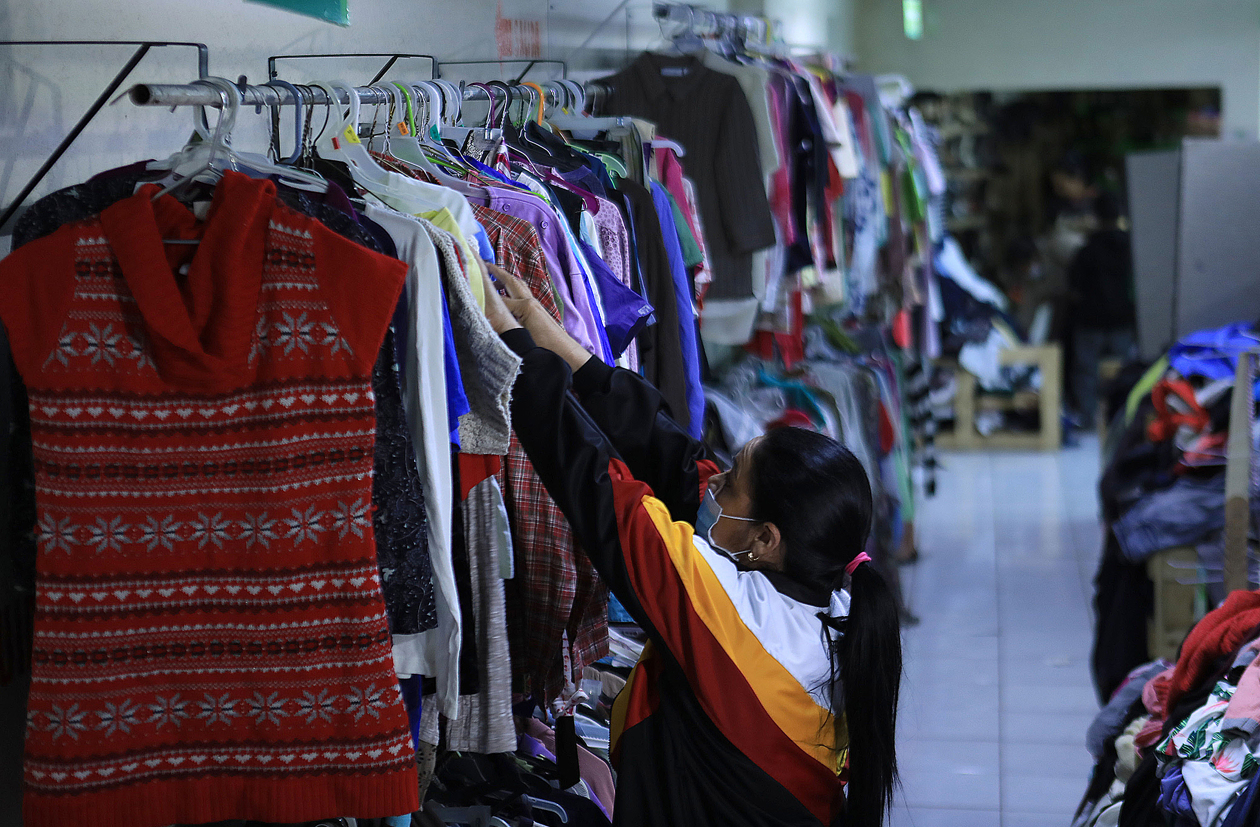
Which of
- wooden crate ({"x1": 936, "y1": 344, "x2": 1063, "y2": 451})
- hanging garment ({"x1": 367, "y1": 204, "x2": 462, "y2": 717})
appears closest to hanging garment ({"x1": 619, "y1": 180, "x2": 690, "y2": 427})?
hanging garment ({"x1": 367, "y1": 204, "x2": 462, "y2": 717})

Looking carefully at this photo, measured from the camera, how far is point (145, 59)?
1.79 m

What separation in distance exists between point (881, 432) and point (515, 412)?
131 inches

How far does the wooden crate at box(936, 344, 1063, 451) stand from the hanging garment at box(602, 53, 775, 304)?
469 cm

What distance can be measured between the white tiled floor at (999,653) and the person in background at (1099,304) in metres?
1.42

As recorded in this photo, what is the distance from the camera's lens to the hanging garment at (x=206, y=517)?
1.36m

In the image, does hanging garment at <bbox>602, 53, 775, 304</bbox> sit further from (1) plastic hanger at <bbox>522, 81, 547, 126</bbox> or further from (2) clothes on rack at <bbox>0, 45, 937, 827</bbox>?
(2) clothes on rack at <bbox>0, 45, 937, 827</bbox>

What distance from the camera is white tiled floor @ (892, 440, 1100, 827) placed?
3.48 meters

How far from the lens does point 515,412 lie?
5.42ft

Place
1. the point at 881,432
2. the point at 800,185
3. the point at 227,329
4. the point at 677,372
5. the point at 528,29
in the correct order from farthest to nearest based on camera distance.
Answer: the point at 881,432
the point at 800,185
the point at 528,29
the point at 677,372
the point at 227,329

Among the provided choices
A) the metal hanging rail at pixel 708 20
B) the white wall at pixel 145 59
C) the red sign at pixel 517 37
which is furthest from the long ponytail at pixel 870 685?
the metal hanging rail at pixel 708 20

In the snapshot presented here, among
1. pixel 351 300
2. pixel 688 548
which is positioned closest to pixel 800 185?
pixel 688 548

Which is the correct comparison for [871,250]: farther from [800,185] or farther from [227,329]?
[227,329]

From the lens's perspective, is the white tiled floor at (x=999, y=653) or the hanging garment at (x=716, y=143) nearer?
the hanging garment at (x=716, y=143)

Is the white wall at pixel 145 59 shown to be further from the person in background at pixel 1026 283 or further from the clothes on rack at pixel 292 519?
the person in background at pixel 1026 283
